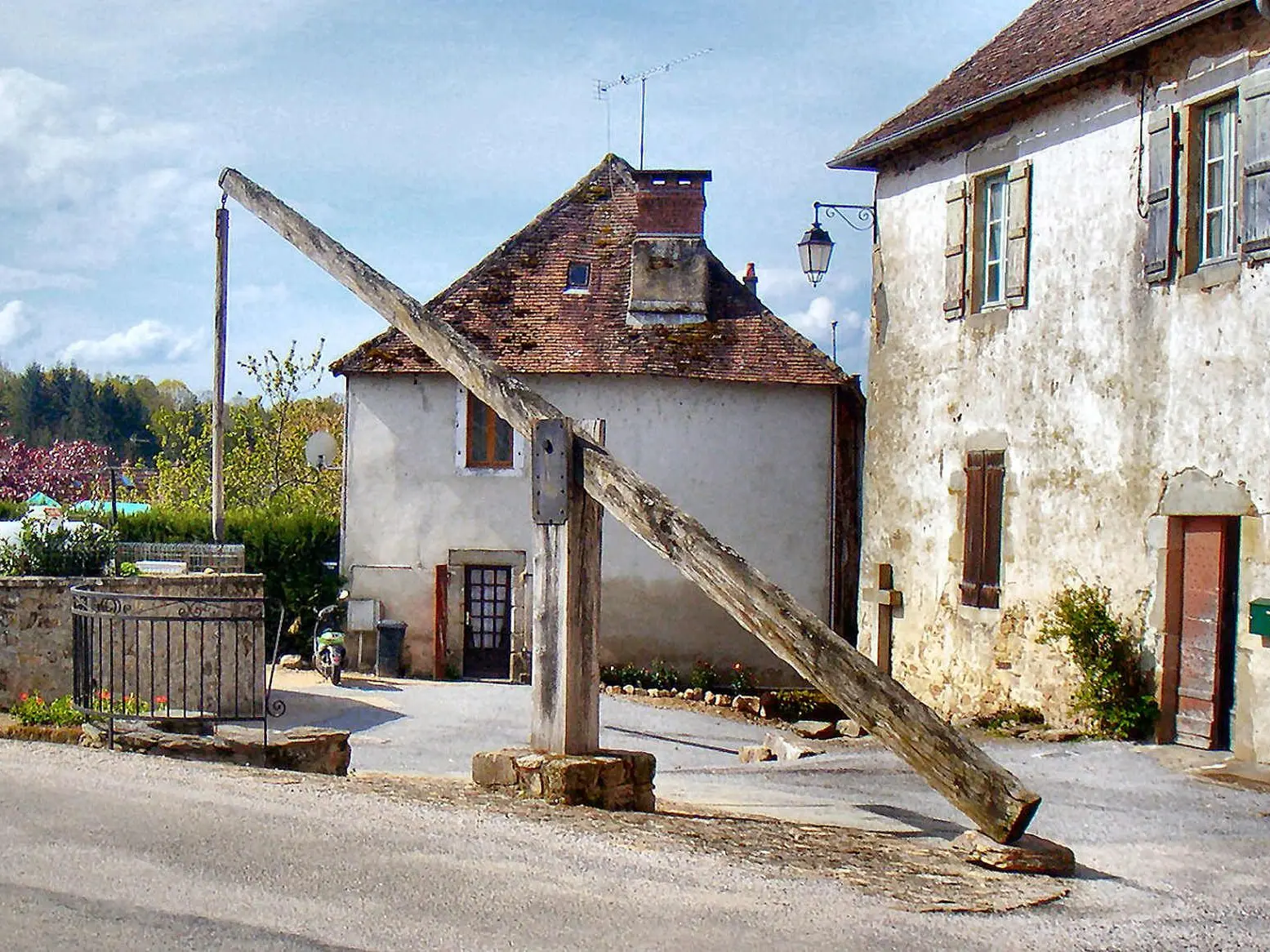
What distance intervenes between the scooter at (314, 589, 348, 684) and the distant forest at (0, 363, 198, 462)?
4201cm

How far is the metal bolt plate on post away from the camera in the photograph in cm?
798

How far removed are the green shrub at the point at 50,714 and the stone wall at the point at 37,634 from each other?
4.34ft

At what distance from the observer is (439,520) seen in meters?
21.4

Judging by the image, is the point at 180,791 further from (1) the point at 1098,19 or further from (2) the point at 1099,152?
(1) the point at 1098,19

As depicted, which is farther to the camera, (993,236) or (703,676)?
(703,676)

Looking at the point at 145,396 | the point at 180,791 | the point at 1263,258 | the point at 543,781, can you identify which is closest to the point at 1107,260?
the point at 1263,258

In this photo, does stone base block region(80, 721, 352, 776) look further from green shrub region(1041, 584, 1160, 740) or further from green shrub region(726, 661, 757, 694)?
green shrub region(726, 661, 757, 694)

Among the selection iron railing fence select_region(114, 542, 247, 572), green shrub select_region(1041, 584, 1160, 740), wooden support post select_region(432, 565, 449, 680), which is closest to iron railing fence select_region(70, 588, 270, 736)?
iron railing fence select_region(114, 542, 247, 572)

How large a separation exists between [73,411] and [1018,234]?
189 ft

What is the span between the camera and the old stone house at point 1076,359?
35.2ft

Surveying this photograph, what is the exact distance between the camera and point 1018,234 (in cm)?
1334

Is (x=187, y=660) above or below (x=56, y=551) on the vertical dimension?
below

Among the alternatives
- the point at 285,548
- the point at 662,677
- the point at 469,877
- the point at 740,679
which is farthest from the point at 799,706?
the point at 469,877

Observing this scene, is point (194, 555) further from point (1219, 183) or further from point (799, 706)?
point (1219, 183)
